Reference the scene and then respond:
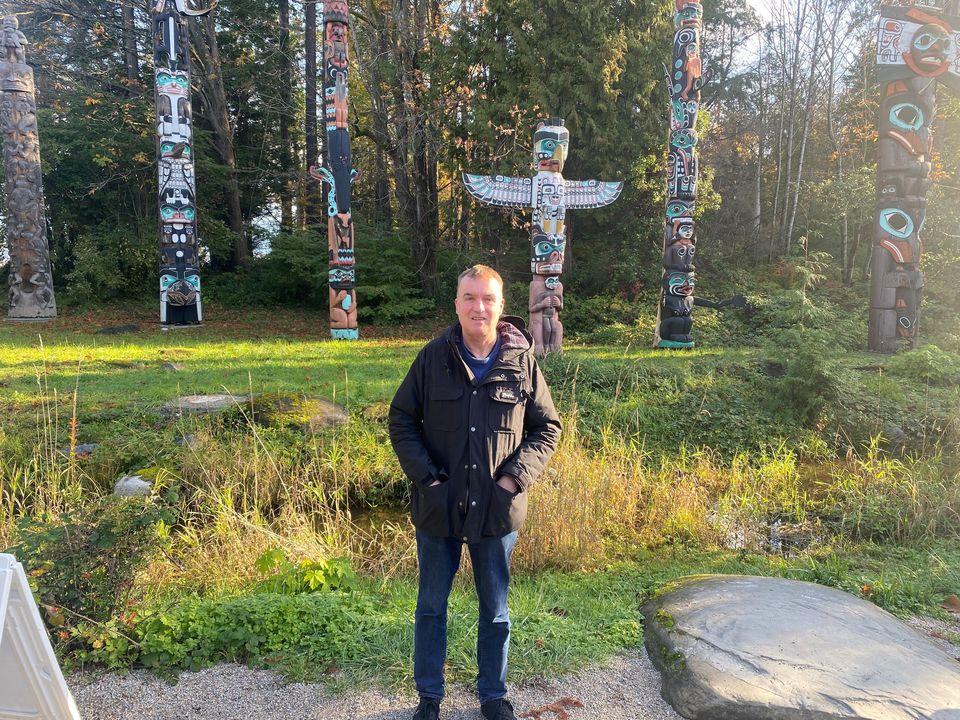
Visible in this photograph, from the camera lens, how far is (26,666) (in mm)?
2094

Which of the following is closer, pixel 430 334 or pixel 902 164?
pixel 902 164

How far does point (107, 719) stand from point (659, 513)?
3693mm

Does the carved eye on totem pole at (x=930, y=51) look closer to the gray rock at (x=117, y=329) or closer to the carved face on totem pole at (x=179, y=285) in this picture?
the carved face on totem pole at (x=179, y=285)

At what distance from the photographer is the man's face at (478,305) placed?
8.04 feet

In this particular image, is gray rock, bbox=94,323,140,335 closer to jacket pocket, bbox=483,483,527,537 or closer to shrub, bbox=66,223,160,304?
shrub, bbox=66,223,160,304

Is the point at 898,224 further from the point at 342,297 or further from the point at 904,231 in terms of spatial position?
the point at 342,297

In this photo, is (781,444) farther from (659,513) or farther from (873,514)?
(659,513)

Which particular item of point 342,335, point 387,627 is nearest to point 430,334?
point 342,335

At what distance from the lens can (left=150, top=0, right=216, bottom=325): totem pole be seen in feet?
41.6

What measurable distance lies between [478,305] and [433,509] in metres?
0.76

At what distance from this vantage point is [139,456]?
569 centimetres

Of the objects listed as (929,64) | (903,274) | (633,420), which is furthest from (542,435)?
(929,64)

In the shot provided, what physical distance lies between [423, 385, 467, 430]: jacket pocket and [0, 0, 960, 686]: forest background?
3.68ft

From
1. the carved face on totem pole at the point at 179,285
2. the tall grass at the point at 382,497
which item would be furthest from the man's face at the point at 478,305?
the carved face on totem pole at the point at 179,285
